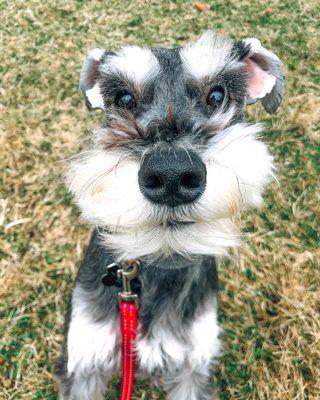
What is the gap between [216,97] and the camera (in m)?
2.18

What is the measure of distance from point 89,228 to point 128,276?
1430 mm

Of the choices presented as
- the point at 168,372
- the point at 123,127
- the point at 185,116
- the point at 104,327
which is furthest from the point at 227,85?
the point at 168,372

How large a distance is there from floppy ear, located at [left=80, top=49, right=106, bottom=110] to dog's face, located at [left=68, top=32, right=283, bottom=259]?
165 millimetres

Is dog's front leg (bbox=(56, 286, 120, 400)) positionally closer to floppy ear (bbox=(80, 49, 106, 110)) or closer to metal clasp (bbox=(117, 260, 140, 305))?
metal clasp (bbox=(117, 260, 140, 305))

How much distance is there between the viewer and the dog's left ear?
2.35 metres

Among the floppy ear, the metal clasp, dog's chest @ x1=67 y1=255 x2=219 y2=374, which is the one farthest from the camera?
the floppy ear

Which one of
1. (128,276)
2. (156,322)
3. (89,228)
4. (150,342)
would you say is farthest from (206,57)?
(89,228)

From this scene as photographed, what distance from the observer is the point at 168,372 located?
2604 millimetres

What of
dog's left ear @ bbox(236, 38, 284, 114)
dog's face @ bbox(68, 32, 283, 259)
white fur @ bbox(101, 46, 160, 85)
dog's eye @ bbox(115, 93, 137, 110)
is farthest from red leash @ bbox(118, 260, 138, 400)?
dog's left ear @ bbox(236, 38, 284, 114)

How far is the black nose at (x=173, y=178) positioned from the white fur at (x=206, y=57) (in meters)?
0.64

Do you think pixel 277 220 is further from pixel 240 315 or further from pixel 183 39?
pixel 183 39

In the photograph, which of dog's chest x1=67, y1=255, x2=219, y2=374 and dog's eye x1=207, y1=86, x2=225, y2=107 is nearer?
dog's eye x1=207, y1=86, x2=225, y2=107

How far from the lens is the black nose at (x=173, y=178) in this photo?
1582 mm

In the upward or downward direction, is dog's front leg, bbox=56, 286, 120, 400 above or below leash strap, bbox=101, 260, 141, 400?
below
